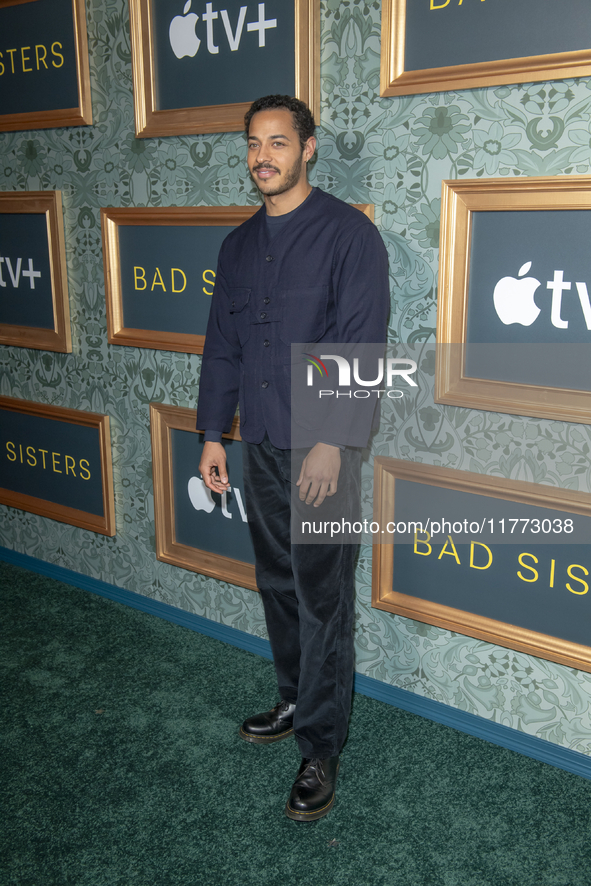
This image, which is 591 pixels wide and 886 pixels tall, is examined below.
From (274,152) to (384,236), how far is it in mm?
388

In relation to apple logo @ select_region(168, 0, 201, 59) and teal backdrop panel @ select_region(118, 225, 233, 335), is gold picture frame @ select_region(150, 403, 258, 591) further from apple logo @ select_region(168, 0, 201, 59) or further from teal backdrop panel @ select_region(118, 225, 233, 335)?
apple logo @ select_region(168, 0, 201, 59)

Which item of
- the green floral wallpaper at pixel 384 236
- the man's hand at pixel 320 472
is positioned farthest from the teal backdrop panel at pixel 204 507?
the man's hand at pixel 320 472

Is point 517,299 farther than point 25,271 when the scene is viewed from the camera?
No

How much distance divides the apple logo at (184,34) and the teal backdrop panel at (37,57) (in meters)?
0.42

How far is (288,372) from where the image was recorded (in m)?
1.67

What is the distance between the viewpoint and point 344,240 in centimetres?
159

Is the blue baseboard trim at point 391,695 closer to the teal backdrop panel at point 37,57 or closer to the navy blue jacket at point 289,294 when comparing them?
the navy blue jacket at point 289,294

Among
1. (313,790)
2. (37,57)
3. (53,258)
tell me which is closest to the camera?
(313,790)

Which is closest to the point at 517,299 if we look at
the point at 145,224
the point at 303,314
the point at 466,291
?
the point at 466,291

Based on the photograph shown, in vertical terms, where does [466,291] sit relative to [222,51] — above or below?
below

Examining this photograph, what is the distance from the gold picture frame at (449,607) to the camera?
175 centimetres

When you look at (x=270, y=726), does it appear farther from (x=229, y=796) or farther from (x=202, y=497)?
→ (x=202, y=497)

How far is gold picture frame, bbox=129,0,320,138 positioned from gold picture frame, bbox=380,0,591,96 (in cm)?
20

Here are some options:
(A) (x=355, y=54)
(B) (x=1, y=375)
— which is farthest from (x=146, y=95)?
(B) (x=1, y=375)
